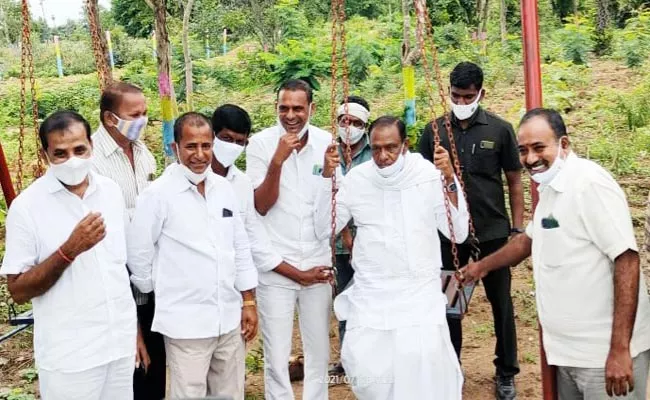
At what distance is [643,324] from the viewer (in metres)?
3.03

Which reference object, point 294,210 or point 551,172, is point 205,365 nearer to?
point 294,210

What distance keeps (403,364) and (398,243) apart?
595 millimetres

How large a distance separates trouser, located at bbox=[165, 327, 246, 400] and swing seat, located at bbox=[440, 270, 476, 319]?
112 centimetres

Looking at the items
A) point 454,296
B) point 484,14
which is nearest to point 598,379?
point 454,296

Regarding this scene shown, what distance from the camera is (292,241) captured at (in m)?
3.98

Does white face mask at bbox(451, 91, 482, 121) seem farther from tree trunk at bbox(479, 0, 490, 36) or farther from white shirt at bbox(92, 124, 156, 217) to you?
tree trunk at bbox(479, 0, 490, 36)

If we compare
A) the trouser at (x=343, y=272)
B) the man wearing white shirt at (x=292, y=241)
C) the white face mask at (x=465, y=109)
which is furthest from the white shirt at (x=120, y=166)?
the white face mask at (x=465, y=109)

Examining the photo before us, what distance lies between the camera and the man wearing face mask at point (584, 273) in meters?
2.86

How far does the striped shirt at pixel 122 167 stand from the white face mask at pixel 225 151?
1.30 ft

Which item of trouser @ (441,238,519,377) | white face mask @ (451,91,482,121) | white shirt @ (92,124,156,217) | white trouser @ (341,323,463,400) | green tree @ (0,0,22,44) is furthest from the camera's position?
green tree @ (0,0,22,44)

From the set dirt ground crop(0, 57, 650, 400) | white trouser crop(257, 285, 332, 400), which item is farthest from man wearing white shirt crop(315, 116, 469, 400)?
dirt ground crop(0, 57, 650, 400)

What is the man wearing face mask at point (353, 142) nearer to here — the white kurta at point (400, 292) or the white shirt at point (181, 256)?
the white kurta at point (400, 292)

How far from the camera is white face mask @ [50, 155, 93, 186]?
9.62ft

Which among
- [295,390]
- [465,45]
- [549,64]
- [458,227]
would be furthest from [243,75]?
[458,227]
